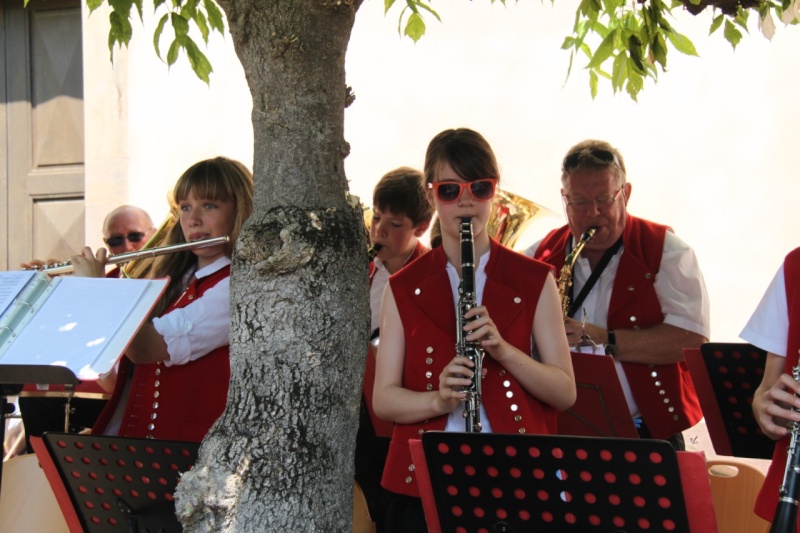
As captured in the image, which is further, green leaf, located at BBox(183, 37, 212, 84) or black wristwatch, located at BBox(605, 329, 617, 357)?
black wristwatch, located at BBox(605, 329, 617, 357)

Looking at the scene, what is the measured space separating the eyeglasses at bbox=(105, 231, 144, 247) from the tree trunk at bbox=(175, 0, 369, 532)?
3192 millimetres

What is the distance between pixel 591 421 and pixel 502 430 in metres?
0.74

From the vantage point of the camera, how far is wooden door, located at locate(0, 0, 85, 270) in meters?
7.34

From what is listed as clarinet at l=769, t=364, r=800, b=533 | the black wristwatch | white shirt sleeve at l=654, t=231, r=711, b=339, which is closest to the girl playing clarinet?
clarinet at l=769, t=364, r=800, b=533

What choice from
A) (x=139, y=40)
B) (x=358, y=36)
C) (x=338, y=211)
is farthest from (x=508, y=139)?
(x=338, y=211)

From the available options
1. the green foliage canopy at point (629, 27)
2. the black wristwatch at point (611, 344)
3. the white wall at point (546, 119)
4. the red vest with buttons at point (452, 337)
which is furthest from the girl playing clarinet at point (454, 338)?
the white wall at point (546, 119)

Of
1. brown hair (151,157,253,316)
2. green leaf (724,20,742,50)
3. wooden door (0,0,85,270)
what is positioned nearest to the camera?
green leaf (724,20,742,50)

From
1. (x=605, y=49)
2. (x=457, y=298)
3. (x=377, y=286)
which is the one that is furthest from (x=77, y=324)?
(x=605, y=49)

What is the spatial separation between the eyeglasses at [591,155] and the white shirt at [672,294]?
0.35 m

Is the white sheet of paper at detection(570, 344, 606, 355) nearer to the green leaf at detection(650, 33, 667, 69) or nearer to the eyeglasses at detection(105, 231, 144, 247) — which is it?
the green leaf at detection(650, 33, 667, 69)

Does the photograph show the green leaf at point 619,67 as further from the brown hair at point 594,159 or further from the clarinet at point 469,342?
the clarinet at point 469,342

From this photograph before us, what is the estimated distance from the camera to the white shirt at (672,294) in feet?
12.1

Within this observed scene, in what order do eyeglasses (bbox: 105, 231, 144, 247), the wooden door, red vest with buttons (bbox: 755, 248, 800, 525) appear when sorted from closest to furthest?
red vest with buttons (bbox: 755, 248, 800, 525), eyeglasses (bbox: 105, 231, 144, 247), the wooden door

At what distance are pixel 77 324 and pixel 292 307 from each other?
0.96 m
